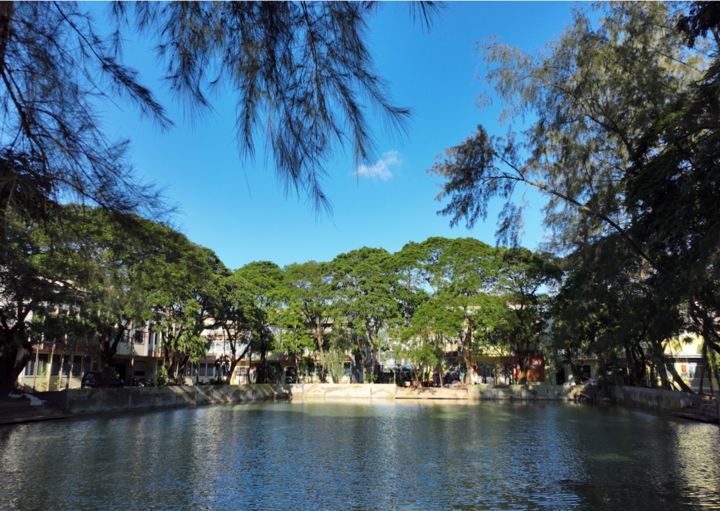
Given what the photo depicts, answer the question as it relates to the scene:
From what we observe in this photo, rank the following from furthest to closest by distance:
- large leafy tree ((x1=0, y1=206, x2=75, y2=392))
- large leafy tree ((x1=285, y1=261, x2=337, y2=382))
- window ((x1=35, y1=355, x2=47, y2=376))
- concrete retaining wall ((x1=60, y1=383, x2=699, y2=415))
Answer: large leafy tree ((x1=285, y1=261, x2=337, y2=382))
window ((x1=35, y1=355, x2=47, y2=376))
concrete retaining wall ((x1=60, y1=383, x2=699, y2=415))
large leafy tree ((x1=0, y1=206, x2=75, y2=392))

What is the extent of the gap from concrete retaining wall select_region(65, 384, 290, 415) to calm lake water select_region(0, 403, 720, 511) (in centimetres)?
299

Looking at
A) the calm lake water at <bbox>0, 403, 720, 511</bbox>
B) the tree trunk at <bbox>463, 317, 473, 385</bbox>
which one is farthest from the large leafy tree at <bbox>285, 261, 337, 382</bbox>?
the calm lake water at <bbox>0, 403, 720, 511</bbox>

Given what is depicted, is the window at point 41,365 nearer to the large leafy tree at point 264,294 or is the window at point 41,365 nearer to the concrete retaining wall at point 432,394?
the large leafy tree at point 264,294

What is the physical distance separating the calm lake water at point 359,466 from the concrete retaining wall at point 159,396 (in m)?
2.99

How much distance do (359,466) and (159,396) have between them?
583 inches

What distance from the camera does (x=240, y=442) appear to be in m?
10.6

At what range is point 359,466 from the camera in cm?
804

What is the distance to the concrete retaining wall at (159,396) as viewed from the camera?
1659 centimetres

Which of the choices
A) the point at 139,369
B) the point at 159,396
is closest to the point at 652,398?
the point at 159,396

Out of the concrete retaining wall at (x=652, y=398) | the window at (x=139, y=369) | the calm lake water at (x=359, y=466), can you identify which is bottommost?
the calm lake water at (x=359, y=466)

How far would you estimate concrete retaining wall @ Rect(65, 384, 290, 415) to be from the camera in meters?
→ 16.6

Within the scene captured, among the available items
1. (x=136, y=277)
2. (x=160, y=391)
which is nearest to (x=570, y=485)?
(x=136, y=277)

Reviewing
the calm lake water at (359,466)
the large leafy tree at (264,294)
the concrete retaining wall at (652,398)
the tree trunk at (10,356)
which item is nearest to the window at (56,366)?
the tree trunk at (10,356)

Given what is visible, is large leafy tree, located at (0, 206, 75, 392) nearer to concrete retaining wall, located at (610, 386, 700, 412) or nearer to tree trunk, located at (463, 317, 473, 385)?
concrete retaining wall, located at (610, 386, 700, 412)
